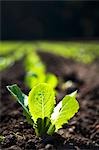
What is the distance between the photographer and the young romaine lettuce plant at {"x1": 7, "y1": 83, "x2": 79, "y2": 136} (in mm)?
2953

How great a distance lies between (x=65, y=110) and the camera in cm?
299

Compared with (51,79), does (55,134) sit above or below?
above

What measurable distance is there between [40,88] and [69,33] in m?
33.3

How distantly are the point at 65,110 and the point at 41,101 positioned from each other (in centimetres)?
18

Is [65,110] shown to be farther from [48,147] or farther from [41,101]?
[48,147]

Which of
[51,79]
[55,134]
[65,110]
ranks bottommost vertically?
[51,79]

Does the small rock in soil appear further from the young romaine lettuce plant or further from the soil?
the young romaine lettuce plant

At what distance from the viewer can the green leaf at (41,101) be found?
9.66 feet

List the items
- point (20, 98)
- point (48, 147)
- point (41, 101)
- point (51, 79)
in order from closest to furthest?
point (48, 147), point (41, 101), point (20, 98), point (51, 79)

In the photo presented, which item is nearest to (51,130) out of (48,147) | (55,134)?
(55,134)

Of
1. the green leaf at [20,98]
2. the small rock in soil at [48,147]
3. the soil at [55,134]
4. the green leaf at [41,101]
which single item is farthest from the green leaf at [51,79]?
the small rock in soil at [48,147]

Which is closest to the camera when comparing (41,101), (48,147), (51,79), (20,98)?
(48,147)

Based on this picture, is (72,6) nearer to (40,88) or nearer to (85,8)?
(85,8)

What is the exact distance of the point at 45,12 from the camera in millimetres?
35688
